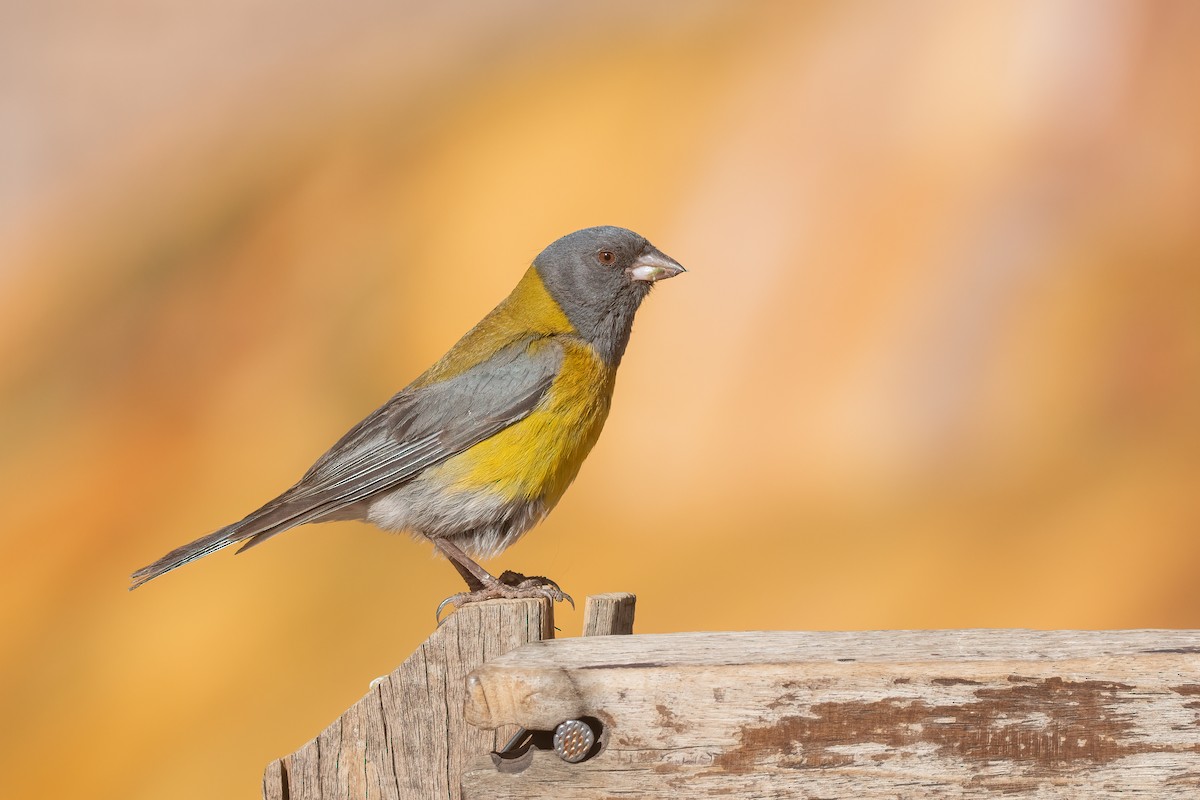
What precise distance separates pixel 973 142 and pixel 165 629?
22.0 ft

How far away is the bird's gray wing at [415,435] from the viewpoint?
441 centimetres

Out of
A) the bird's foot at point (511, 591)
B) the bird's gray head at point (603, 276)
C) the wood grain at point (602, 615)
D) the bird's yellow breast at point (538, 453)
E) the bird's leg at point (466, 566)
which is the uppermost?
the bird's gray head at point (603, 276)

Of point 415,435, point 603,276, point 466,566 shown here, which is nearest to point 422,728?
point 466,566

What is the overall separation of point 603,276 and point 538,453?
2.87ft

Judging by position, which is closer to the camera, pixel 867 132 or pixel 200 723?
pixel 200 723

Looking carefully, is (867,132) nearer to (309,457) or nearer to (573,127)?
(573,127)

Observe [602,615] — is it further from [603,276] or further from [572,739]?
[603,276]

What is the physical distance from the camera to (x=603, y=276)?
4969 mm

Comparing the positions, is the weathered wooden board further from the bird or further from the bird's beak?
the bird's beak

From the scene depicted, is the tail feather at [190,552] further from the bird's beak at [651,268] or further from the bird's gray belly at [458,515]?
→ the bird's beak at [651,268]

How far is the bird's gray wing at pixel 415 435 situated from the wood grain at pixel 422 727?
62.0 inches

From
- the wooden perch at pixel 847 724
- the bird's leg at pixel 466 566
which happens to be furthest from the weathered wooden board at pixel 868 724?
the bird's leg at pixel 466 566

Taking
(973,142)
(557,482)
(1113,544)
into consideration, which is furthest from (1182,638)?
(973,142)

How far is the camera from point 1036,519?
8539mm
